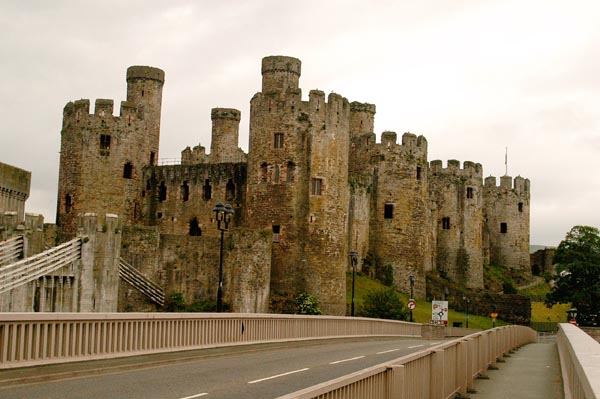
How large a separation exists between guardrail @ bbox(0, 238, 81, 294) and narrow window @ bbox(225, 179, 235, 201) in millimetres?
23971

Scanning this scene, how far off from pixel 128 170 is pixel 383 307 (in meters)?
19.9

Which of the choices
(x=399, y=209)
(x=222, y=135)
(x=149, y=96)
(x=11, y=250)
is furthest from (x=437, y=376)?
(x=222, y=135)

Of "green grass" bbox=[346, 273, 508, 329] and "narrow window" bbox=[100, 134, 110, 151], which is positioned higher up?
"narrow window" bbox=[100, 134, 110, 151]

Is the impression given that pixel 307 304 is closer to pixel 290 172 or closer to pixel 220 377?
pixel 290 172

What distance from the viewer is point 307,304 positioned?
50.9 meters

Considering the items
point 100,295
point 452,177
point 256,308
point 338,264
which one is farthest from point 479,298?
point 100,295

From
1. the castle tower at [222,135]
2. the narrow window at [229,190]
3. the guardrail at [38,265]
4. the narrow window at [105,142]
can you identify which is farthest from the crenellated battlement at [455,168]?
the guardrail at [38,265]

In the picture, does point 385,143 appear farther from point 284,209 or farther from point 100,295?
point 100,295

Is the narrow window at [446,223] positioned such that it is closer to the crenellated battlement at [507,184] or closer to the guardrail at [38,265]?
the crenellated battlement at [507,184]

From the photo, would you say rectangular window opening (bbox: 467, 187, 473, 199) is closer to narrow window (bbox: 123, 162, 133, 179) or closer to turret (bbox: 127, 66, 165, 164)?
turret (bbox: 127, 66, 165, 164)

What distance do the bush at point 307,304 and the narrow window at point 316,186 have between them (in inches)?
233

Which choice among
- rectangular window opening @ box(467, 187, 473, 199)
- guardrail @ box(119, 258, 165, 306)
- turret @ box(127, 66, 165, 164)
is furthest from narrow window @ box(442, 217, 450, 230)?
guardrail @ box(119, 258, 165, 306)

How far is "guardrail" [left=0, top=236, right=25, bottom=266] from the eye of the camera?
33.3 metres

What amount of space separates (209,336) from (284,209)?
3008 cm
